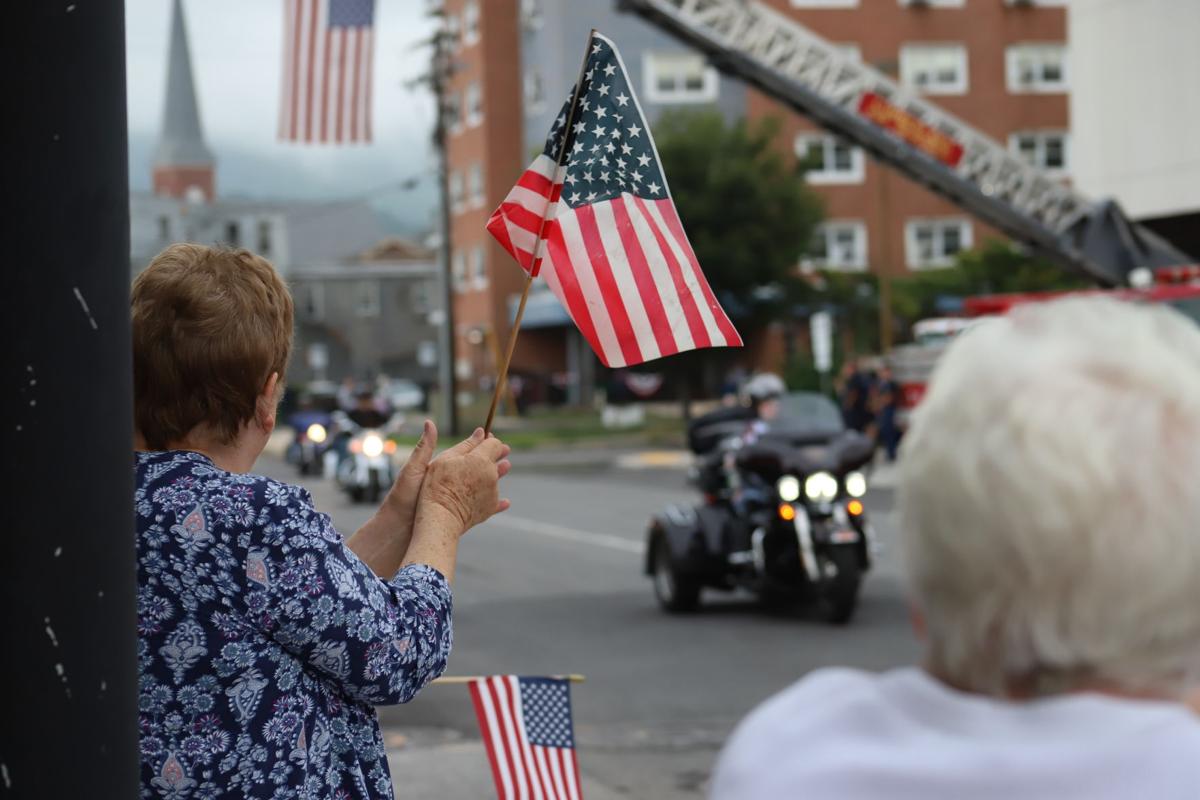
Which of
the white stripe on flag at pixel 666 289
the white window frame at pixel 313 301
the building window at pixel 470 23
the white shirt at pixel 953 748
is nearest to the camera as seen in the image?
the white shirt at pixel 953 748

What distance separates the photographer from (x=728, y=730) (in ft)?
24.7

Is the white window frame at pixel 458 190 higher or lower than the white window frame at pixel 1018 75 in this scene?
lower

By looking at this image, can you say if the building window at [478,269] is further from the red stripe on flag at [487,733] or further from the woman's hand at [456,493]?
the woman's hand at [456,493]

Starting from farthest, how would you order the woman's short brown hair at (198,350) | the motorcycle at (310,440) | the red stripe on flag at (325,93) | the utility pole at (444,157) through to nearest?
the utility pole at (444,157)
the motorcycle at (310,440)
the red stripe on flag at (325,93)
the woman's short brown hair at (198,350)

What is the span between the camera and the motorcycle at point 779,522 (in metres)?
10.3

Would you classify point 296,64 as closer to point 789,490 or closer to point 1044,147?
point 789,490

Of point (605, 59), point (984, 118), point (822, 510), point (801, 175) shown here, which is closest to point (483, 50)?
point (984, 118)

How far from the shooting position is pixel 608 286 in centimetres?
323

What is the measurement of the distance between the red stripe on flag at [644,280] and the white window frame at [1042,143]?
54168mm

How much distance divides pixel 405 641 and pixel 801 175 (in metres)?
39.6

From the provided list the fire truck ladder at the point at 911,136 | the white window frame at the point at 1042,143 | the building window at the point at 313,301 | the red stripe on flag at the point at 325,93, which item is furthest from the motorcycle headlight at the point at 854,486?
the building window at the point at 313,301

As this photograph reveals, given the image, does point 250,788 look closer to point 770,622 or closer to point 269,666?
point 269,666

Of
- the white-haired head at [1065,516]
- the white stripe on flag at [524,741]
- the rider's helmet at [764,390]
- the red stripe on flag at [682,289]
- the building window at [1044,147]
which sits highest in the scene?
the building window at [1044,147]

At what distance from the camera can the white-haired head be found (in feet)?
4.42
